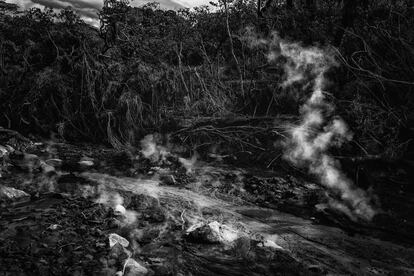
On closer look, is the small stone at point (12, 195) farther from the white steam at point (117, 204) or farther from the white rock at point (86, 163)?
the white rock at point (86, 163)

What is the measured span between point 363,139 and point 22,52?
4.62 meters

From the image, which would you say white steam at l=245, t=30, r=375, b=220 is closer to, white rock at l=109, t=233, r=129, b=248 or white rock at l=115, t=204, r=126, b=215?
white rock at l=115, t=204, r=126, b=215

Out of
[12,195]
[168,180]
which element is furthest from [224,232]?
[12,195]

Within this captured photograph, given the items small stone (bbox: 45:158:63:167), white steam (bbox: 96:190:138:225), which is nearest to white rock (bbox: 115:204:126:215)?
white steam (bbox: 96:190:138:225)

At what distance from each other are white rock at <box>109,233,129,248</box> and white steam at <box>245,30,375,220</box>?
2141 millimetres

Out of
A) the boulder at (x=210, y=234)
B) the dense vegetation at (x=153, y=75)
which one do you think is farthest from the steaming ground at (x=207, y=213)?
the dense vegetation at (x=153, y=75)

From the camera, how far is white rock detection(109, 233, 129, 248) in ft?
9.77

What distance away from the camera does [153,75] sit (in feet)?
19.4

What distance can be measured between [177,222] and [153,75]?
9.44 feet

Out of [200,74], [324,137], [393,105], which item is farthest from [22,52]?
[393,105]

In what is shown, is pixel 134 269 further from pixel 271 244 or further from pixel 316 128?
pixel 316 128

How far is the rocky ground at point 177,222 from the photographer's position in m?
2.87

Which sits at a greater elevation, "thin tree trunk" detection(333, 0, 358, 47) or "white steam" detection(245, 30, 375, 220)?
"thin tree trunk" detection(333, 0, 358, 47)

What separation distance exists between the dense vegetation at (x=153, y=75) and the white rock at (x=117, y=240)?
103 inches
